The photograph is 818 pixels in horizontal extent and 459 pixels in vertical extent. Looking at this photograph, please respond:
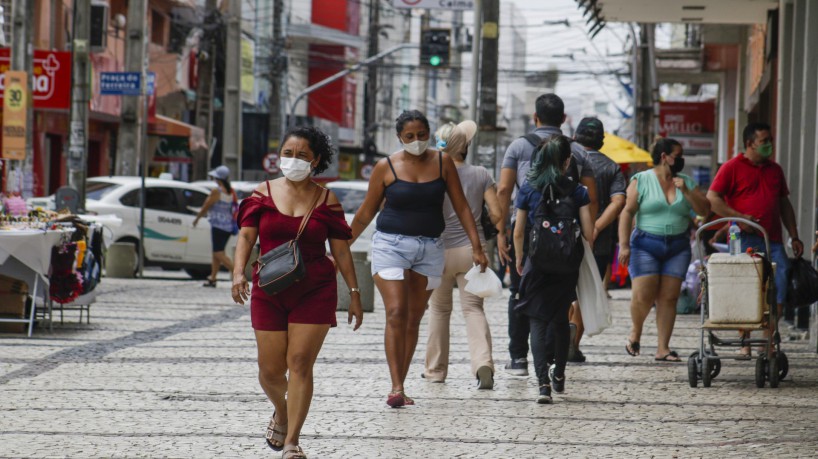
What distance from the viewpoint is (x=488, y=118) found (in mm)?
21156

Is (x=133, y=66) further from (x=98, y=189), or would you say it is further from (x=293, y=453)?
(x=293, y=453)

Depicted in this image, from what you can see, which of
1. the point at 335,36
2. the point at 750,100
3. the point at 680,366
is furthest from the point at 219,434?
the point at 335,36

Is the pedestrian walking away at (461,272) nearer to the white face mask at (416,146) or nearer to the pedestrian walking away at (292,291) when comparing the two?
the white face mask at (416,146)

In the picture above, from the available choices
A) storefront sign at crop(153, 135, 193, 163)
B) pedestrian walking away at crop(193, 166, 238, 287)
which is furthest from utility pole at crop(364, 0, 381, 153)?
pedestrian walking away at crop(193, 166, 238, 287)

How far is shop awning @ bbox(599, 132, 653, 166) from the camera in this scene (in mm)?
21594

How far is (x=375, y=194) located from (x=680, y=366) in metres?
3.45

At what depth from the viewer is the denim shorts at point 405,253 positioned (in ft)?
29.6

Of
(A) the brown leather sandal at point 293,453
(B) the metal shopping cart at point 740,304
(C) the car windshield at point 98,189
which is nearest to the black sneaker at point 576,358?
(B) the metal shopping cart at point 740,304

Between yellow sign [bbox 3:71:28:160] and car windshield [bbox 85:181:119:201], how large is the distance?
1.27 metres

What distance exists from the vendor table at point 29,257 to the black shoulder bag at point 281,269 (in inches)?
250

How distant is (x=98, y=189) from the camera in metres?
23.9

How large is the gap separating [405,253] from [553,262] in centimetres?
92

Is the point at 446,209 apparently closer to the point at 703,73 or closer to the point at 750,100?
the point at 750,100

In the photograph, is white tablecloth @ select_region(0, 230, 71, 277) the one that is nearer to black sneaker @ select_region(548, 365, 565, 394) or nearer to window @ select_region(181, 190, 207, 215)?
black sneaker @ select_region(548, 365, 565, 394)
